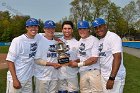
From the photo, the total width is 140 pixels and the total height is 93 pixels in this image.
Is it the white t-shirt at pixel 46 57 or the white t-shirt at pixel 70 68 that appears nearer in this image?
the white t-shirt at pixel 46 57

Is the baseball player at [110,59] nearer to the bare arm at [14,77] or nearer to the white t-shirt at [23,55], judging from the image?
the white t-shirt at [23,55]

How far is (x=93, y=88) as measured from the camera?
7.61 metres

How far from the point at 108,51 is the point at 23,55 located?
178 cm

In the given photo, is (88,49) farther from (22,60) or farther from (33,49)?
(22,60)

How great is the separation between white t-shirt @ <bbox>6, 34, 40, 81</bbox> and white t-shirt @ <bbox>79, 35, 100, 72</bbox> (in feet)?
3.55

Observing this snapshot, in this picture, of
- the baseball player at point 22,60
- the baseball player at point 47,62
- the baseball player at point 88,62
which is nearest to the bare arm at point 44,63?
the baseball player at point 47,62

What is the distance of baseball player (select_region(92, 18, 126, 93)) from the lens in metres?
6.68

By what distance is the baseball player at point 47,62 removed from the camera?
747 cm

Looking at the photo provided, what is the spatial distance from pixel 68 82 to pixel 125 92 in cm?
445

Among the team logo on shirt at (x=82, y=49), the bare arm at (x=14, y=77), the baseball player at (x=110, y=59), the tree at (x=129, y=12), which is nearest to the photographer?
the baseball player at (x=110, y=59)

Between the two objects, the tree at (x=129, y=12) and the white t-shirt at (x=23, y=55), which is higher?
the tree at (x=129, y=12)

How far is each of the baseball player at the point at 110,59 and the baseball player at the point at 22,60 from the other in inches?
54.3

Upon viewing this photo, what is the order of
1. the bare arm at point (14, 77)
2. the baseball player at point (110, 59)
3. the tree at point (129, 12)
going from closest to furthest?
the baseball player at point (110, 59), the bare arm at point (14, 77), the tree at point (129, 12)

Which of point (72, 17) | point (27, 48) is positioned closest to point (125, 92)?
point (27, 48)
